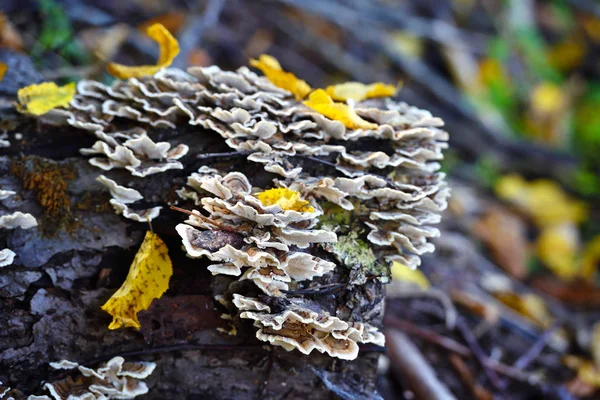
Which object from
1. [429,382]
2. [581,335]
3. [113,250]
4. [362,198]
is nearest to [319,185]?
[362,198]

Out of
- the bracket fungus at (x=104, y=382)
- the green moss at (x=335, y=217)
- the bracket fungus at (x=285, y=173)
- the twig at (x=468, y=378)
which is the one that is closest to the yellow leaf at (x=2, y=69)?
the bracket fungus at (x=285, y=173)

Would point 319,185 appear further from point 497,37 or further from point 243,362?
point 497,37

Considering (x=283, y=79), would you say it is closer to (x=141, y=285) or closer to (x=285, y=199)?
(x=285, y=199)

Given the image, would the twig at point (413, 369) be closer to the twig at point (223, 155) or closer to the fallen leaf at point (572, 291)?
the twig at point (223, 155)

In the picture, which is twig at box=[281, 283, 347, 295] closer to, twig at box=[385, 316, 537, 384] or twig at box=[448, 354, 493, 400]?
twig at box=[385, 316, 537, 384]

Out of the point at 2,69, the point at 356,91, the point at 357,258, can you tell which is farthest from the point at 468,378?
the point at 2,69

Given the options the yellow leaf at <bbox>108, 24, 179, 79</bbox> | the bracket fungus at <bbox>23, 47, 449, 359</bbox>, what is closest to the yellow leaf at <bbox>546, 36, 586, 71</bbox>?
the bracket fungus at <bbox>23, 47, 449, 359</bbox>
